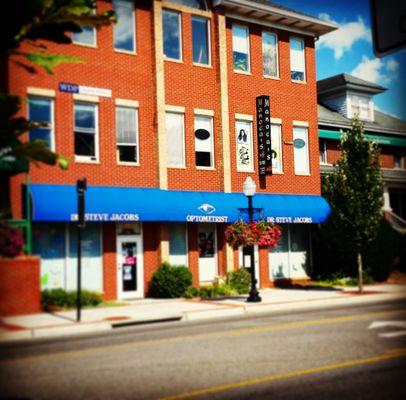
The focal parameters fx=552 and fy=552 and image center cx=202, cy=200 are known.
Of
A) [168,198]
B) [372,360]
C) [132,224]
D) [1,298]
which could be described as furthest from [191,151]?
[1,298]

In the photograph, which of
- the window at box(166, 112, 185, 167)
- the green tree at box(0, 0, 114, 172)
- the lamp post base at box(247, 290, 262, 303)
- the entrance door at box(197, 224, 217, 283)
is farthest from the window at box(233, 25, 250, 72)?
the green tree at box(0, 0, 114, 172)

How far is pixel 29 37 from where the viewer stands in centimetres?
312

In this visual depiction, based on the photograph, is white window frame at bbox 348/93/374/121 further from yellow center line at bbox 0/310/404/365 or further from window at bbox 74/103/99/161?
window at bbox 74/103/99/161

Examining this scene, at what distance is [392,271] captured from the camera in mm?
22875

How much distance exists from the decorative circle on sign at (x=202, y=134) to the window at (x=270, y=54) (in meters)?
3.90

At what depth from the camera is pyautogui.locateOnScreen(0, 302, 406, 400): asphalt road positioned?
6.03m

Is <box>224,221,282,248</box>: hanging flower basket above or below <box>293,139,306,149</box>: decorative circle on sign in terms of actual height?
below

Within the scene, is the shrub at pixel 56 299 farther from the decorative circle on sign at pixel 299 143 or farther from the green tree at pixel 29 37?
the decorative circle on sign at pixel 299 143

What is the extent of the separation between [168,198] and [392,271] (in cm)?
1079

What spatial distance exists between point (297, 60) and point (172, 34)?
6.15m

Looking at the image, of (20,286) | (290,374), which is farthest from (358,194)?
(20,286)

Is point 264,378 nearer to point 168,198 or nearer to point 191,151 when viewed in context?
point 168,198

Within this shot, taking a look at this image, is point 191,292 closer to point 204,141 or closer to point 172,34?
point 204,141

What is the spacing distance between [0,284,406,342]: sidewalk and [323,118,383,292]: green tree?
5.94 feet
